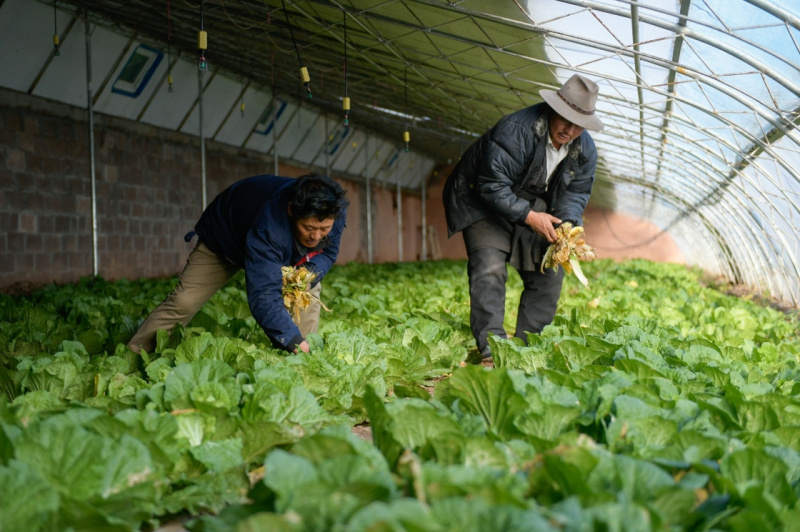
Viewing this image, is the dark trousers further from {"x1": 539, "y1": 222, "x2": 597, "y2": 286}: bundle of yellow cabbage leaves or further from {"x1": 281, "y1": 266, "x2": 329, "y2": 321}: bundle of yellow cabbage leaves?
{"x1": 281, "y1": 266, "x2": 329, "y2": 321}: bundle of yellow cabbage leaves

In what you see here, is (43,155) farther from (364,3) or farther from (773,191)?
(773,191)

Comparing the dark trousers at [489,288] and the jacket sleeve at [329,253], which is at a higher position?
the jacket sleeve at [329,253]

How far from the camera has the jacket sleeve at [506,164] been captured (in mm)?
4684

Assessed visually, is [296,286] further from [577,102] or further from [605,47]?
[605,47]

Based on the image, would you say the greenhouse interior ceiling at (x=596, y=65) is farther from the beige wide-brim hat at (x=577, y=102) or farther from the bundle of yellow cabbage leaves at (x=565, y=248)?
the bundle of yellow cabbage leaves at (x=565, y=248)

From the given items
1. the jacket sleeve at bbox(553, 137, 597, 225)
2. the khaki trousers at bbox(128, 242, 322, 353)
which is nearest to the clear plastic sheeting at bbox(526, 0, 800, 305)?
the jacket sleeve at bbox(553, 137, 597, 225)

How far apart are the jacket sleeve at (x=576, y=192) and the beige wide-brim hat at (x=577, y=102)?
526 mm

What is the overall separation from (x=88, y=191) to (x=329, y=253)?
8.80 meters

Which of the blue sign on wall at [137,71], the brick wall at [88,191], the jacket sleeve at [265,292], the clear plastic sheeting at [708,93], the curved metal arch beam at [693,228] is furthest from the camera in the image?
the curved metal arch beam at [693,228]

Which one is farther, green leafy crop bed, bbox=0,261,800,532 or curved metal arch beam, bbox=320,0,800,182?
curved metal arch beam, bbox=320,0,800,182

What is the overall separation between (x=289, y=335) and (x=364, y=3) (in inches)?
288

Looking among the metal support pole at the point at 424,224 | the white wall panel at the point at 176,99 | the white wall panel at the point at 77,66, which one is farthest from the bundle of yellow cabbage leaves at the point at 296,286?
the metal support pole at the point at 424,224

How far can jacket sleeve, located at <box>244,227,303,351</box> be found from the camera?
3.78m

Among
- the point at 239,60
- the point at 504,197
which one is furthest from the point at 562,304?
the point at 239,60
